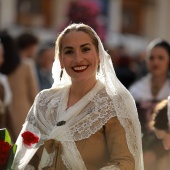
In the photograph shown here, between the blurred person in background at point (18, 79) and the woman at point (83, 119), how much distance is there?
142 inches

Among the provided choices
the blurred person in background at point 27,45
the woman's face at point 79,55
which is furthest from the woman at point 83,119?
the blurred person in background at point 27,45

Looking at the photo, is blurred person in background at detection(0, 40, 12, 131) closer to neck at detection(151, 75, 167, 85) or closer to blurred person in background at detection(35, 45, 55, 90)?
neck at detection(151, 75, 167, 85)

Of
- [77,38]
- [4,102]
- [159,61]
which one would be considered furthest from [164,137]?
[159,61]

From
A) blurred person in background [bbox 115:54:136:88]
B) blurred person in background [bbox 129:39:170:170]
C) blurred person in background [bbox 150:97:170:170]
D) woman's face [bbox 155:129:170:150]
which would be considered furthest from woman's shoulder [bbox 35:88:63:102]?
blurred person in background [bbox 115:54:136:88]

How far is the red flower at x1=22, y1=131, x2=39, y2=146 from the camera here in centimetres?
550

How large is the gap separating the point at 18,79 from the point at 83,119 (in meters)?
4.06

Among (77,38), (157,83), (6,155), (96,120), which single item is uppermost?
(77,38)

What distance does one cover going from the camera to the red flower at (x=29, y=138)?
18.0 feet

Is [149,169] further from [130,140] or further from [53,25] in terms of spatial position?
[53,25]

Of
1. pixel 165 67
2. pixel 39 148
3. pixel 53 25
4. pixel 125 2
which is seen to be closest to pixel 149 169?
pixel 39 148

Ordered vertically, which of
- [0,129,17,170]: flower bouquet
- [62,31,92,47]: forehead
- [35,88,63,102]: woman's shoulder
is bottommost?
[0,129,17,170]: flower bouquet

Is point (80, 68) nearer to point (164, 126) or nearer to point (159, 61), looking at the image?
point (164, 126)

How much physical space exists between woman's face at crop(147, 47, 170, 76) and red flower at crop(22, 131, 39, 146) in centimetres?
364

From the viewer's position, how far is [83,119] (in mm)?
5359
